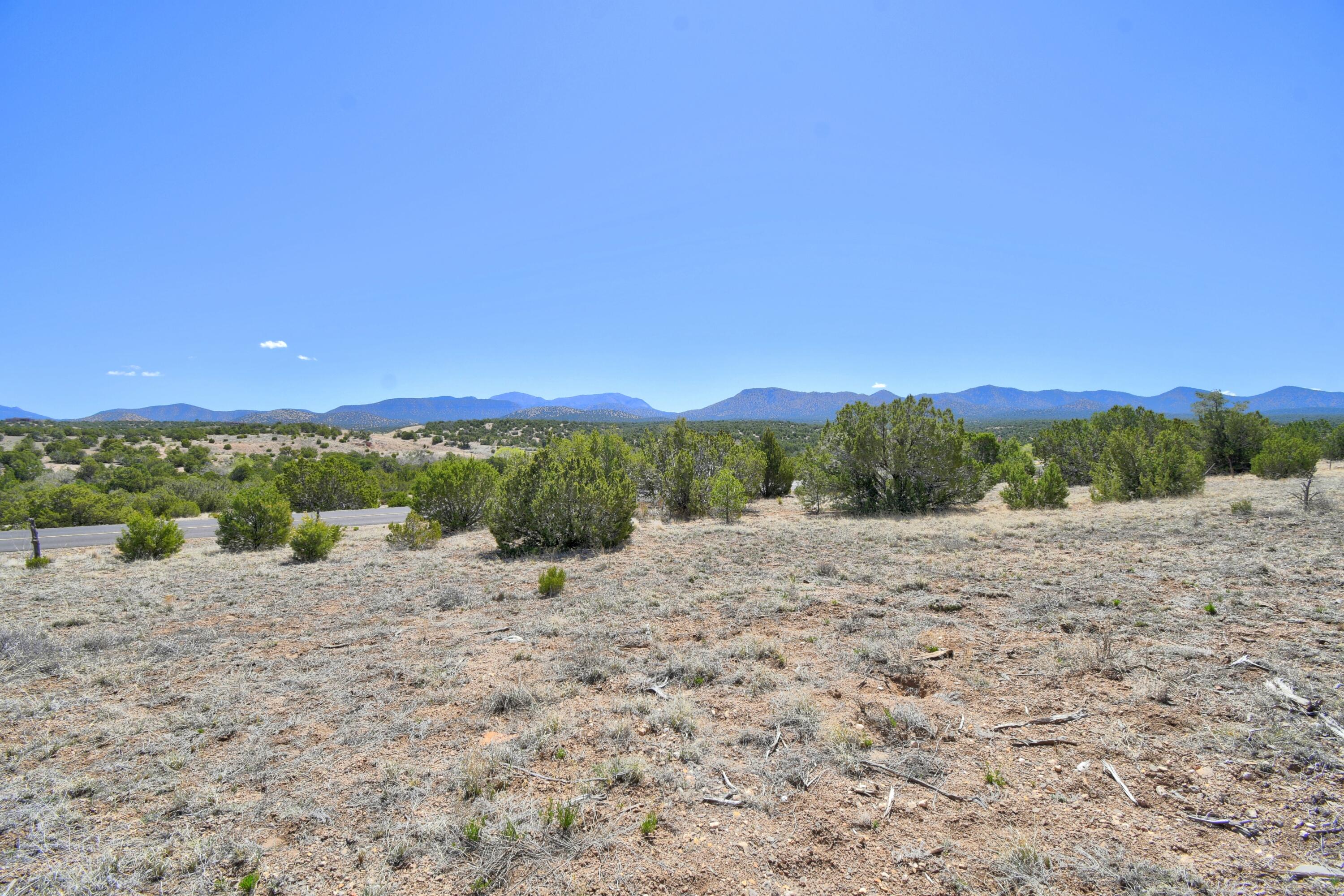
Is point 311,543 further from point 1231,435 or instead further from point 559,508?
point 1231,435

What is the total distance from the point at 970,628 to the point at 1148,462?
1767 cm

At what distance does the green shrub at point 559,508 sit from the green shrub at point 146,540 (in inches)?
304

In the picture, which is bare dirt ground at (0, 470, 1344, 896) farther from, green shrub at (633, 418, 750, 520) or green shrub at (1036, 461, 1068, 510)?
green shrub at (633, 418, 750, 520)

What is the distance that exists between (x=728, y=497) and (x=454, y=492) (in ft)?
27.8

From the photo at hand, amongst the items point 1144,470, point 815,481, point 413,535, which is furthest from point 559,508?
point 1144,470

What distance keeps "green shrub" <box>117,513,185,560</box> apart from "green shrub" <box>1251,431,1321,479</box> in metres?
37.0

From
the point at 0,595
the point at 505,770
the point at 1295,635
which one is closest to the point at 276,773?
the point at 505,770

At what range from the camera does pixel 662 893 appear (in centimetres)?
266

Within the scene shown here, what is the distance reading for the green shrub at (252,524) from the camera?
44.2 ft

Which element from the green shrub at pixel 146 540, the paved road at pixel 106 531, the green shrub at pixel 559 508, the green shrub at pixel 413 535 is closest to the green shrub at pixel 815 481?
the green shrub at pixel 559 508

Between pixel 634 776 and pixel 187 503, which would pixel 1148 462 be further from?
pixel 187 503

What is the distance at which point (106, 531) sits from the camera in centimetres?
1661

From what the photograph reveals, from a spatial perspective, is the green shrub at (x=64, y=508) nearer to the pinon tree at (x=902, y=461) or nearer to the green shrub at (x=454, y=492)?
the green shrub at (x=454, y=492)

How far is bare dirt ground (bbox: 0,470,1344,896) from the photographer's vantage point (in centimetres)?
283
